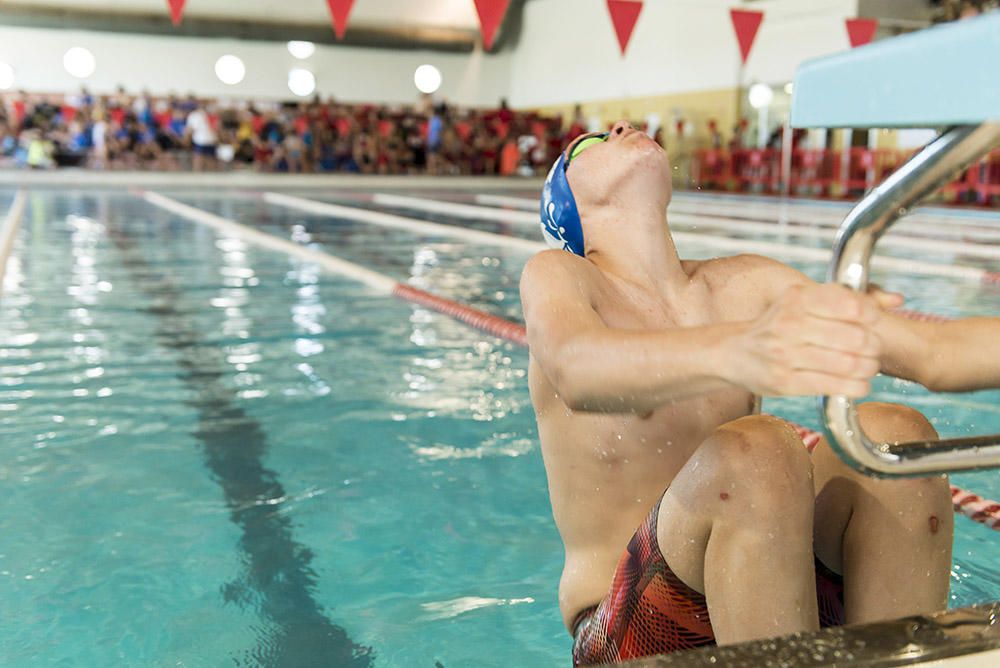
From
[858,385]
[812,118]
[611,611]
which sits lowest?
[611,611]

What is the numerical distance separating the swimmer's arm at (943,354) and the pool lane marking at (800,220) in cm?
891

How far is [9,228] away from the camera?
9945 millimetres

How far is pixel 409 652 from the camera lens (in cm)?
214

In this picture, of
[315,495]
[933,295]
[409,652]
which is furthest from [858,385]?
[933,295]

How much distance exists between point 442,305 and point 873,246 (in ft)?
17.0

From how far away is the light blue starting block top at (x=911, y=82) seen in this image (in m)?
0.65

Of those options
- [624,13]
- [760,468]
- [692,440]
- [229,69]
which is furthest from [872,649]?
[229,69]

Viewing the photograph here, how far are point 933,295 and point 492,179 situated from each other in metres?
17.9

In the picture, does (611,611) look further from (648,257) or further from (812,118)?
(812,118)

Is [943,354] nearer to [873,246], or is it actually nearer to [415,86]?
[873,246]

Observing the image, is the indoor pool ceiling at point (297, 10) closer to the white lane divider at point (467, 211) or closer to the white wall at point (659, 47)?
the white wall at point (659, 47)

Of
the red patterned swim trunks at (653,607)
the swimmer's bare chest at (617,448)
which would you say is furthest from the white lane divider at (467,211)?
the red patterned swim trunks at (653,607)

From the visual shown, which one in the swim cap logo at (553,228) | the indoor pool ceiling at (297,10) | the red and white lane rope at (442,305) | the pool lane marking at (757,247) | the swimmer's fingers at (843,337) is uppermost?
the indoor pool ceiling at (297,10)

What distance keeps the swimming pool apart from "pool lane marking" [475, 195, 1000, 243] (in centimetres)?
487
